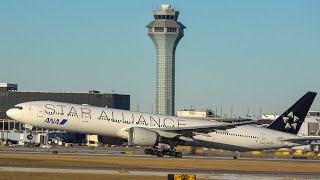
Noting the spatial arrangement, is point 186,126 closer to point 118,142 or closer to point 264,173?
point 118,142

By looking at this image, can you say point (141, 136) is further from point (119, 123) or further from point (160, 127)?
point (160, 127)

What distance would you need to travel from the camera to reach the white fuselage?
297ft

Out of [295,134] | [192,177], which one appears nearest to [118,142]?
[295,134]

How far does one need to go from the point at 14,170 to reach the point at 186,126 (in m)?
37.2

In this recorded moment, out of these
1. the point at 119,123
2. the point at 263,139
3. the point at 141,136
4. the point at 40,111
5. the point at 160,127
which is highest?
the point at 40,111

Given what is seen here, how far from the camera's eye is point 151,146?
308ft

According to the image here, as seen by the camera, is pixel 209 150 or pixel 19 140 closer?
pixel 209 150

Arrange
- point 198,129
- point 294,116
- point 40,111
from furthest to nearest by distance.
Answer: point 294,116, point 198,129, point 40,111

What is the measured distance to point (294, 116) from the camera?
327 ft

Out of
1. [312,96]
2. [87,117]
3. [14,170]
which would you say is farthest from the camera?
[312,96]

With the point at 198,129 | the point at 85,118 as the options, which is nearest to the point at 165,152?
the point at 198,129

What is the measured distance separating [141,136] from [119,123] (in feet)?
10.0

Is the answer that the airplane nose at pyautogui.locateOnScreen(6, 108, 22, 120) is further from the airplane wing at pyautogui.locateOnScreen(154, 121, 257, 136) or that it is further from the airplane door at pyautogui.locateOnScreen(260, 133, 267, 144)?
the airplane door at pyautogui.locateOnScreen(260, 133, 267, 144)

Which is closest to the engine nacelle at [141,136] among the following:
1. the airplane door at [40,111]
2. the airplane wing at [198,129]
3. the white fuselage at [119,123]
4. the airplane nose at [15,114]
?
the white fuselage at [119,123]
